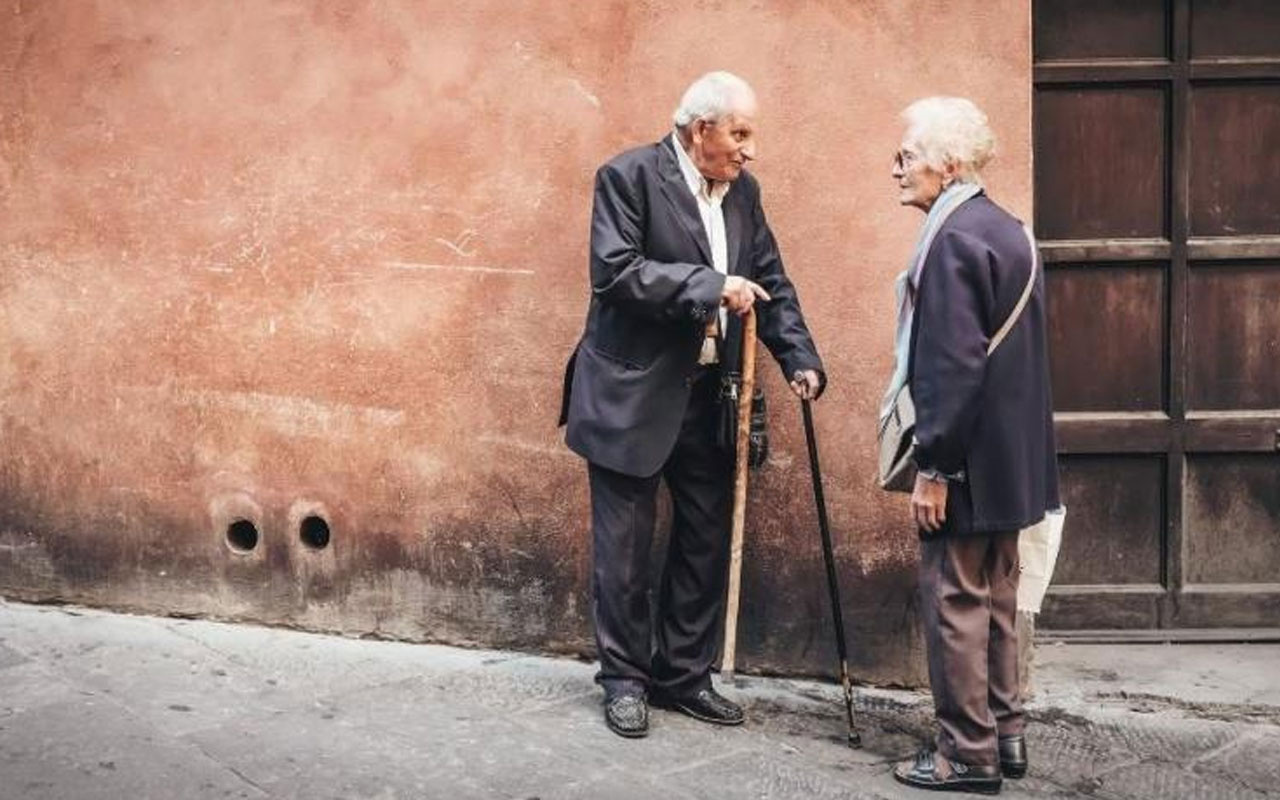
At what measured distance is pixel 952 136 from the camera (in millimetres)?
4301

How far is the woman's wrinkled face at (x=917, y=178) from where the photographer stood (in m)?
4.33

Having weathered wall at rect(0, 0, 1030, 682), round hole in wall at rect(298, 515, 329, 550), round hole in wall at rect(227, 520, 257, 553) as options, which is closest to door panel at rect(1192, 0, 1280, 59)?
weathered wall at rect(0, 0, 1030, 682)

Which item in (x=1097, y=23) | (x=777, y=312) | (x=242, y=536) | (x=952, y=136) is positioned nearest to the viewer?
(x=952, y=136)

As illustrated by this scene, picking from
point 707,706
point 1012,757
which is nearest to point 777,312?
point 707,706

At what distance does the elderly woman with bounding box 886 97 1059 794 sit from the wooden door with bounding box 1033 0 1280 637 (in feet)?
3.71

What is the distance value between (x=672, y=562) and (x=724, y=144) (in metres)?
1.25

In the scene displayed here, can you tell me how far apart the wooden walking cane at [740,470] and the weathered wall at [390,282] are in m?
0.49

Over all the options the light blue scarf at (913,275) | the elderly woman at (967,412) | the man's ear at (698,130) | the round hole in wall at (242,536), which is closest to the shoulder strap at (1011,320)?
the elderly woman at (967,412)

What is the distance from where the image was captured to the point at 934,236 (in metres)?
4.25

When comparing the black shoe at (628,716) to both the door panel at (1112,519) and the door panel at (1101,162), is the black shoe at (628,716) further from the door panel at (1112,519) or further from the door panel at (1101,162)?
the door panel at (1101,162)

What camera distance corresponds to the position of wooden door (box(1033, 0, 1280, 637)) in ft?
17.7

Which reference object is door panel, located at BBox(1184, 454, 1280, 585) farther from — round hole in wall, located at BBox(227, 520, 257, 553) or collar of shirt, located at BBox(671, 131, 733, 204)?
round hole in wall, located at BBox(227, 520, 257, 553)

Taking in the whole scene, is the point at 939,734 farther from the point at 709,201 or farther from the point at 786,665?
the point at 709,201

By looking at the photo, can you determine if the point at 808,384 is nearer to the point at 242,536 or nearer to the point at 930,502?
the point at 930,502
